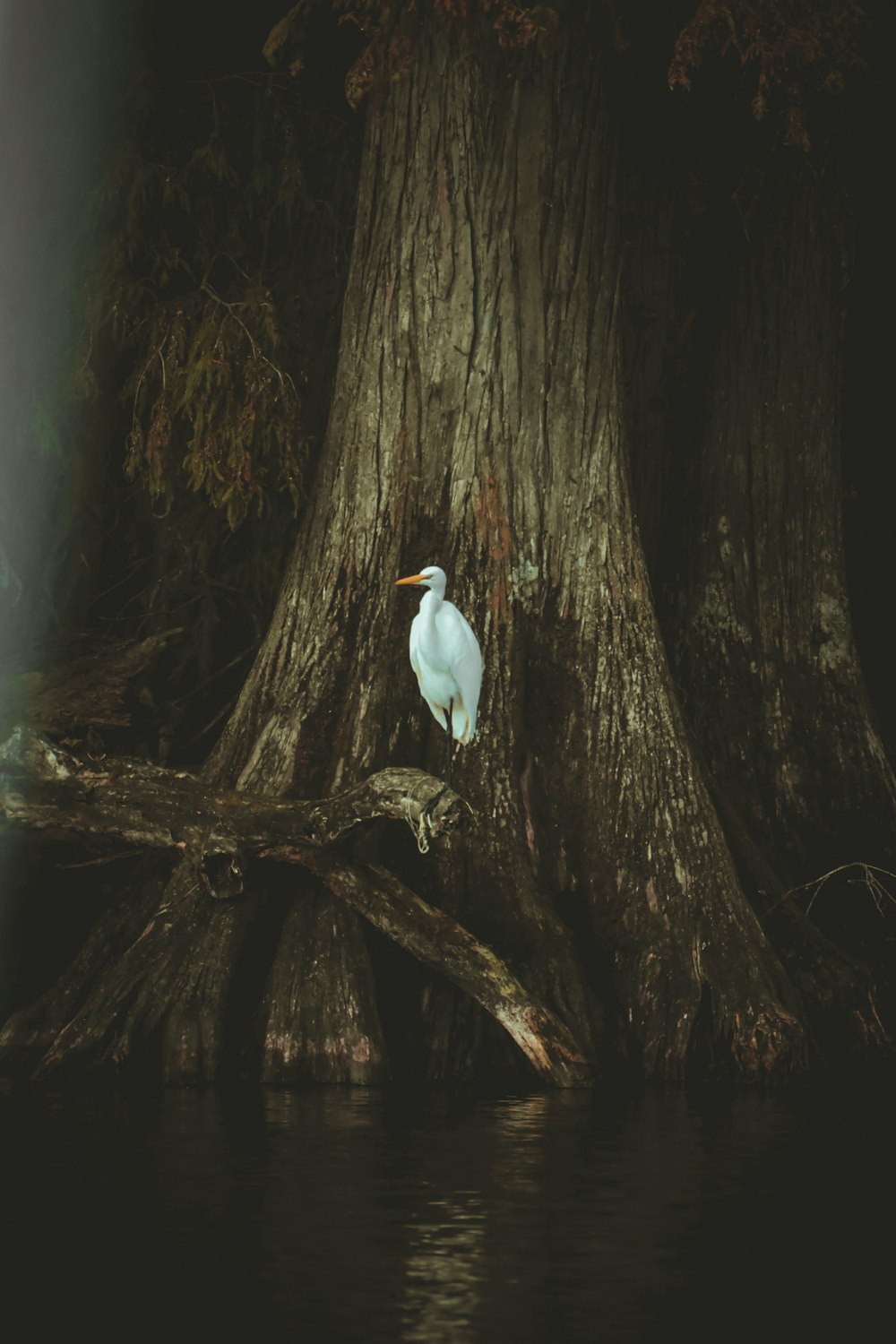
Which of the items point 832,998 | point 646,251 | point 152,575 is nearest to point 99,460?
point 152,575

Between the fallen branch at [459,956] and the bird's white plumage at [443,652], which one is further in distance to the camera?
the bird's white plumage at [443,652]

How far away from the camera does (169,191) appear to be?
1018 cm

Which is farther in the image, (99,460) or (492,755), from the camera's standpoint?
(99,460)

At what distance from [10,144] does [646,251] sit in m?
3.31

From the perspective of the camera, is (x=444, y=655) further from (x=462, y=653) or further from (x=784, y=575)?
(x=784, y=575)

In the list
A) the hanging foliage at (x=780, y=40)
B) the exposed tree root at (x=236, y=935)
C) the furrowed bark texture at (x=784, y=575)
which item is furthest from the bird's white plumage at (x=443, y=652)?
the hanging foliage at (x=780, y=40)

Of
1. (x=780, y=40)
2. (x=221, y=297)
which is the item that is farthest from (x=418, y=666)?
(x=780, y=40)

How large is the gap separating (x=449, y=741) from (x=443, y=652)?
0.40 metres

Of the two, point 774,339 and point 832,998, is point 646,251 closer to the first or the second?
point 774,339

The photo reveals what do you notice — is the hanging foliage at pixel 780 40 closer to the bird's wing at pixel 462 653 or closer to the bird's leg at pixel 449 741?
the bird's wing at pixel 462 653

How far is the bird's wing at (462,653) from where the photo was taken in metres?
8.16

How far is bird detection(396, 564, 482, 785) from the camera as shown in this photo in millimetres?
8164

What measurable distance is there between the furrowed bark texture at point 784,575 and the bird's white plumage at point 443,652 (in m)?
2.16

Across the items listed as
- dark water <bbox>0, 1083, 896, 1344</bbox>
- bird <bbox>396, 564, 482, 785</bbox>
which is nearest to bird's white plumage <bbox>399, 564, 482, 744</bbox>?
bird <bbox>396, 564, 482, 785</bbox>
